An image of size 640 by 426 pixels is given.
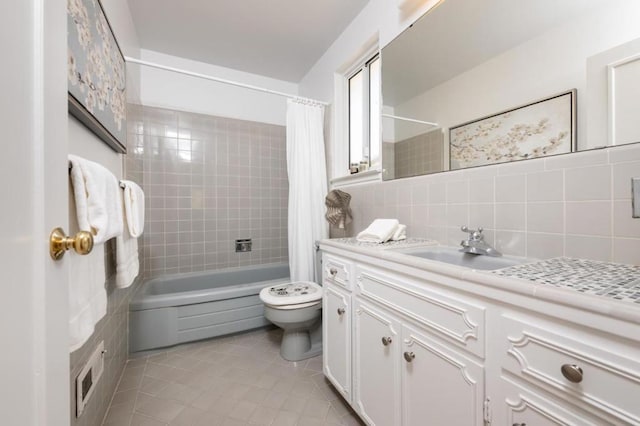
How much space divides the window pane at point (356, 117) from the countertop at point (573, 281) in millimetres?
1476

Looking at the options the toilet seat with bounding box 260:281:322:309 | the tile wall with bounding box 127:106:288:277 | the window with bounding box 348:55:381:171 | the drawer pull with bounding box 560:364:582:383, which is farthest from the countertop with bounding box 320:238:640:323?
the tile wall with bounding box 127:106:288:277

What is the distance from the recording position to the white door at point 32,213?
0.36 metres

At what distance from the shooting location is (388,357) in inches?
39.0

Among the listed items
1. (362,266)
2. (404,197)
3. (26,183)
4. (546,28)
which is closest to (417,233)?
(404,197)

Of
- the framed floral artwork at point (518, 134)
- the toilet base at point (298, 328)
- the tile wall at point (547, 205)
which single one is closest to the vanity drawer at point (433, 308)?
the tile wall at point (547, 205)

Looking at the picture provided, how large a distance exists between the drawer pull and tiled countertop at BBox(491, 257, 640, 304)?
151 mm

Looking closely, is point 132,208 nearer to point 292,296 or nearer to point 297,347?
point 292,296

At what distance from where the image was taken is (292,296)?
1.75 meters

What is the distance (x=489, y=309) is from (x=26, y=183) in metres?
0.99

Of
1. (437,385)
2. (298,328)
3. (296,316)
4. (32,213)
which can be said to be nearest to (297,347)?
(298,328)

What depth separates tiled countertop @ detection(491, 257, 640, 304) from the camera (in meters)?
0.52

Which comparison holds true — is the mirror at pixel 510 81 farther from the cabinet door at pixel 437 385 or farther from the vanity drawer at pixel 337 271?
the cabinet door at pixel 437 385

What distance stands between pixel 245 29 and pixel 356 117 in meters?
1.18

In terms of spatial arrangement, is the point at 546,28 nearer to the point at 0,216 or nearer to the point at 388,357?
the point at 388,357
